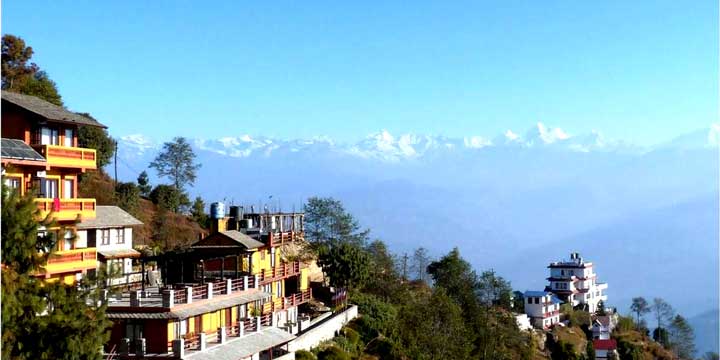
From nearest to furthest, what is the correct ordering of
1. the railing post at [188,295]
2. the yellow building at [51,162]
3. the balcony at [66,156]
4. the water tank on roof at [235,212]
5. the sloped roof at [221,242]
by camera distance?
the yellow building at [51,162]
the balcony at [66,156]
the railing post at [188,295]
the sloped roof at [221,242]
the water tank on roof at [235,212]

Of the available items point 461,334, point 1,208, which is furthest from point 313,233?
point 1,208

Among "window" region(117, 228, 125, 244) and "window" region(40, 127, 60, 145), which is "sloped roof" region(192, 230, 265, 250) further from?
"window" region(40, 127, 60, 145)

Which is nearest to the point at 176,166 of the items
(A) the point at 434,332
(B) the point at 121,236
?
(A) the point at 434,332

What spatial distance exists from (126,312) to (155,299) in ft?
4.60

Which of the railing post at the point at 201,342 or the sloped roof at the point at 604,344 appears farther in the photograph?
the sloped roof at the point at 604,344

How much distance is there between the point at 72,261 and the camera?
123 feet

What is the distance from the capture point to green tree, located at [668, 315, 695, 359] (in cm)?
13700

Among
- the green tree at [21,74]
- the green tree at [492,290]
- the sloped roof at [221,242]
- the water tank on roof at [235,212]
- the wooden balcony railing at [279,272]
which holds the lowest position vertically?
the green tree at [492,290]

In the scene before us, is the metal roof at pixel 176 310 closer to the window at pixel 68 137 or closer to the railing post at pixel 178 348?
the railing post at pixel 178 348

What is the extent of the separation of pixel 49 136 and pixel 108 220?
8.82 m

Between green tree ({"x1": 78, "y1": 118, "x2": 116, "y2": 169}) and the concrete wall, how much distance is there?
2834 centimetres

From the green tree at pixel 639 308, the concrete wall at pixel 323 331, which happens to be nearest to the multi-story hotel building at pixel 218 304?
the concrete wall at pixel 323 331

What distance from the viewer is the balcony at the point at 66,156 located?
37.0m

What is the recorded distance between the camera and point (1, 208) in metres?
23.5
